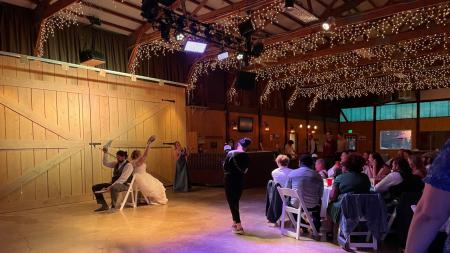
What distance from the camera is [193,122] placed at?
12.2 meters

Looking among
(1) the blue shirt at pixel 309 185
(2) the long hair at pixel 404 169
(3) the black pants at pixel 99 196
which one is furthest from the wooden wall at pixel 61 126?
(2) the long hair at pixel 404 169

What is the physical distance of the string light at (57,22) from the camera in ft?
25.3

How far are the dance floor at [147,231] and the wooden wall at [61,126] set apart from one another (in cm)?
72

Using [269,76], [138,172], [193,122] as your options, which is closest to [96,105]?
[138,172]

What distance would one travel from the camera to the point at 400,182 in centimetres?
441

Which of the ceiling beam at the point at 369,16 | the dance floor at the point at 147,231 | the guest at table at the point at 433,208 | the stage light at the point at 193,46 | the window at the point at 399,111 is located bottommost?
the dance floor at the point at 147,231

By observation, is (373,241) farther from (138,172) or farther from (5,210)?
(5,210)

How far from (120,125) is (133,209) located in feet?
9.99

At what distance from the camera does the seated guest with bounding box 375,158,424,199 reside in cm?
436

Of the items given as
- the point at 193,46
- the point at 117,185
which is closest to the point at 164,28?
the point at 193,46

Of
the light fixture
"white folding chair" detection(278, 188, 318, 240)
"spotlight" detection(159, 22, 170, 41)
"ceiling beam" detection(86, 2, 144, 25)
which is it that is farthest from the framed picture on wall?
"white folding chair" detection(278, 188, 318, 240)

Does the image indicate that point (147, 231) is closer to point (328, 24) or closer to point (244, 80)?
point (328, 24)

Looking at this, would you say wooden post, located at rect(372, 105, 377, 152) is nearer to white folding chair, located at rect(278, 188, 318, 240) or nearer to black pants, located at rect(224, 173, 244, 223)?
white folding chair, located at rect(278, 188, 318, 240)

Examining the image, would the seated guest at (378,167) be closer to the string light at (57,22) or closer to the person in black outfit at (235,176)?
the person in black outfit at (235,176)
